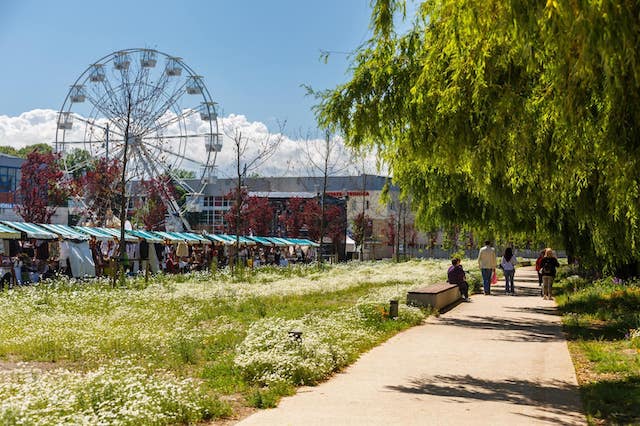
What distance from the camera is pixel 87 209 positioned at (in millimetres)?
56688

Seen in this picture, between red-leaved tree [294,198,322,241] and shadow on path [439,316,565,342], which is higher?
red-leaved tree [294,198,322,241]

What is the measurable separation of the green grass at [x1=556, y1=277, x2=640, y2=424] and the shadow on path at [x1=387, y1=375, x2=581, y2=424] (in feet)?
0.73

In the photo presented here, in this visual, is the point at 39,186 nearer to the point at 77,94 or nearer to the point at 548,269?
the point at 77,94

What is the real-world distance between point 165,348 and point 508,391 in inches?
211

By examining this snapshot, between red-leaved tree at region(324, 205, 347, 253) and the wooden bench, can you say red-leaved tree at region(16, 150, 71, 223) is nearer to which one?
red-leaved tree at region(324, 205, 347, 253)

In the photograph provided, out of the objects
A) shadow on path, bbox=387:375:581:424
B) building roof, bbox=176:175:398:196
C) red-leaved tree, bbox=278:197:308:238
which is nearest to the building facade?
building roof, bbox=176:175:398:196

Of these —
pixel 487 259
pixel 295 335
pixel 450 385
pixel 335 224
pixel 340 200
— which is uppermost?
pixel 340 200

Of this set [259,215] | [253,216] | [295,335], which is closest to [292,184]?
[259,215]

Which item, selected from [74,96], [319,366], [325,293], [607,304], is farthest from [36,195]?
[319,366]

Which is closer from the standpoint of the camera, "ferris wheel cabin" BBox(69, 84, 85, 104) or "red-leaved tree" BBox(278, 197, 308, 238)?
"ferris wheel cabin" BBox(69, 84, 85, 104)

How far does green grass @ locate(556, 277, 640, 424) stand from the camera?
8.74m

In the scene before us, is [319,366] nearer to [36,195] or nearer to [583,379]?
[583,379]

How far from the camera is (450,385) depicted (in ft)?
32.3

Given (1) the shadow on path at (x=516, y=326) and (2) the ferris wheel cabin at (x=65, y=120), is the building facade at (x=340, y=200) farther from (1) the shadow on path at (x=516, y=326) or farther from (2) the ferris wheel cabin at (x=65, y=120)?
(1) the shadow on path at (x=516, y=326)
